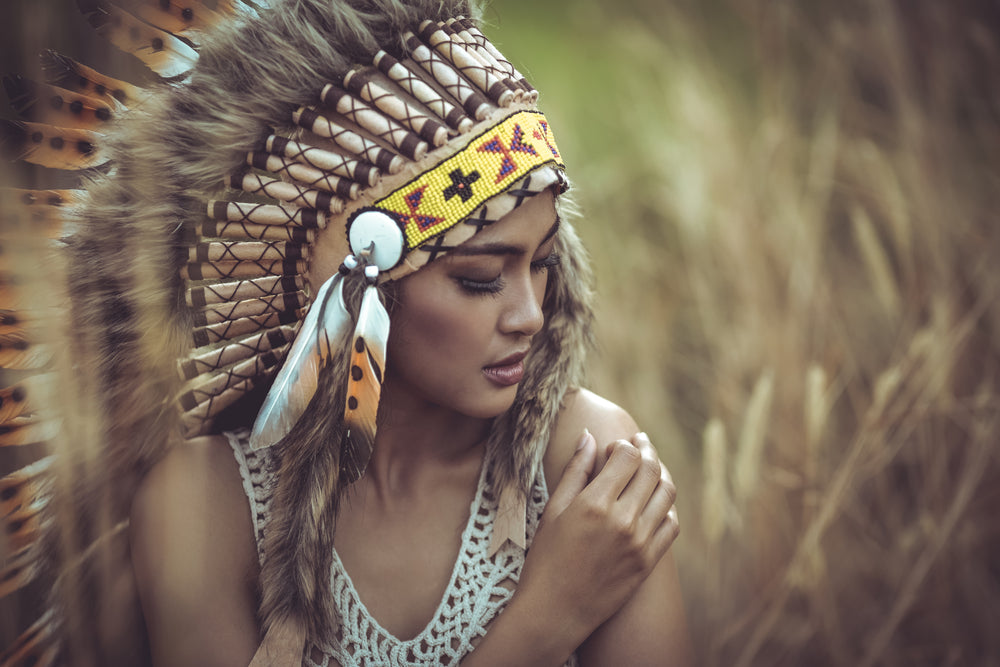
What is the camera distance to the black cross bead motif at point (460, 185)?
135 cm

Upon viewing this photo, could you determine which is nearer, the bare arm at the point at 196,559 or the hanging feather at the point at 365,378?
the hanging feather at the point at 365,378


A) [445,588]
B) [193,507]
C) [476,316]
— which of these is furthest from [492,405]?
[193,507]

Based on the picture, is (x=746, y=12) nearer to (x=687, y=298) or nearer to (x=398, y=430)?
(x=687, y=298)

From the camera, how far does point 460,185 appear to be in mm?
1356

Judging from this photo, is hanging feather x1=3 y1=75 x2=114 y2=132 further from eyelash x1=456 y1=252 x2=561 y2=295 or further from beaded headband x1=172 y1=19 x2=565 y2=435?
eyelash x1=456 y1=252 x2=561 y2=295

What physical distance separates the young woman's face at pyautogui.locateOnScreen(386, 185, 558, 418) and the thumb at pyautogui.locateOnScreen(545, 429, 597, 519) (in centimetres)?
21

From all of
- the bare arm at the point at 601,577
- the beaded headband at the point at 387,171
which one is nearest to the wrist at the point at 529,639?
the bare arm at the point at 601,577

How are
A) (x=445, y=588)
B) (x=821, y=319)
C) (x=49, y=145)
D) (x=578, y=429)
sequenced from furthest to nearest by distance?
(x=821, y=319), (x=578, y=429), (x=445, y=588), (x=49, y=145)

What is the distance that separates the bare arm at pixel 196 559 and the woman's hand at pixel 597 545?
61 centimetres

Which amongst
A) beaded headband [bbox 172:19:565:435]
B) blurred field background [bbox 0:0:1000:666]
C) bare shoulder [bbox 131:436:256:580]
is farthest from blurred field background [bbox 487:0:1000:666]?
bare shoulder [bbox 131:436:256:580]

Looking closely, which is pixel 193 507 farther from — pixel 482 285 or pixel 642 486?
pixel 642 486

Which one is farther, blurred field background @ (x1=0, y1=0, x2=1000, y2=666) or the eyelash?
blurred field background @ (x1=0, y1=0, x2=1000, y2=666)

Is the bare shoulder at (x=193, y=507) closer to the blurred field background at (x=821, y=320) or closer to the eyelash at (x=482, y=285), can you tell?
the eyelash at (x=482, y=285)

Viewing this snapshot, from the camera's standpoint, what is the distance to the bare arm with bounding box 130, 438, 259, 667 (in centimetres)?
147
